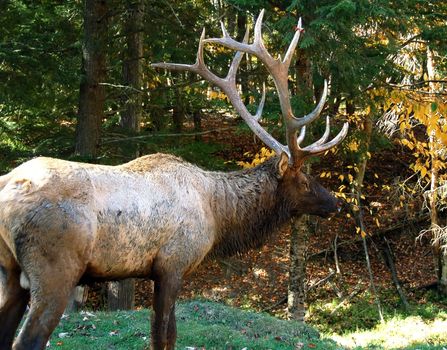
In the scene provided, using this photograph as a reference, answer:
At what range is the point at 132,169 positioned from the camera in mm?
6336

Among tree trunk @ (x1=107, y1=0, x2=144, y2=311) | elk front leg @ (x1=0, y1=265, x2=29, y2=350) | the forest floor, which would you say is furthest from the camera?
the forest floor

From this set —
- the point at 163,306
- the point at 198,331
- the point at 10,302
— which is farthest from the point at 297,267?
the point at 10,302

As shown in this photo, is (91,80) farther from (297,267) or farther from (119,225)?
(119,225)

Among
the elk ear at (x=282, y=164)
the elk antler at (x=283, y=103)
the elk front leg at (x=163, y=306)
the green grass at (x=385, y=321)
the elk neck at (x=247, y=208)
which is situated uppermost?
the elk antler at (x=283, y=103)

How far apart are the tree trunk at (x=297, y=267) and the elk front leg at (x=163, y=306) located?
506 centimetres

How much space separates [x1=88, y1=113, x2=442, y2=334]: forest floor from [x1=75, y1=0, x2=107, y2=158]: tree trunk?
3825mm

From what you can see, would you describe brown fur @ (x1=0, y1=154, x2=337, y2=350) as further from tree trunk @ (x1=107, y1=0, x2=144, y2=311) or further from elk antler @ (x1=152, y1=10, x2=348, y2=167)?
tree trunk @ (x1=107, y1=0, x2=144, y2=311)

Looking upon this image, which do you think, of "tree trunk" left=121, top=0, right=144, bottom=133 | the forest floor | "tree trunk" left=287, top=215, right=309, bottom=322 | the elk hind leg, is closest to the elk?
the elk hind leg

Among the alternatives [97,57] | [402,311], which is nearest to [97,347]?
[97,57]

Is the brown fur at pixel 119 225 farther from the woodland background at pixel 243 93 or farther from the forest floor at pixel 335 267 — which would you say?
the forest floor at pixel 335 267

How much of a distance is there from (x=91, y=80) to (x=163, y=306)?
18.9ft

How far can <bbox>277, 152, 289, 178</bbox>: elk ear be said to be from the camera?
24.7 ft

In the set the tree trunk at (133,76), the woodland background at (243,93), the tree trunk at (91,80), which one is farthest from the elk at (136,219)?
the tree trunk at (133,76)

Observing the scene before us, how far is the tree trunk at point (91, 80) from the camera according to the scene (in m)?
11.0
